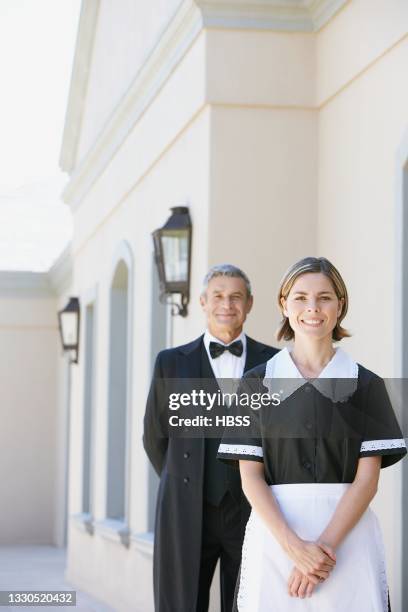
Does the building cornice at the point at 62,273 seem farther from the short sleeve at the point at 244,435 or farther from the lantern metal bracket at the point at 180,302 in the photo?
the short sleeve at the point at 244,435

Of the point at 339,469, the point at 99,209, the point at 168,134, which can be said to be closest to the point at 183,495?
the point at 339,469

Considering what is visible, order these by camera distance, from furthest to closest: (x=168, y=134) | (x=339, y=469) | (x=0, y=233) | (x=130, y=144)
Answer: (x=0, y=233)
(x=130, y=144)
(x=168, y=134)
(x=339, y=469)

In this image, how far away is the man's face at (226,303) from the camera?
441 centimetres

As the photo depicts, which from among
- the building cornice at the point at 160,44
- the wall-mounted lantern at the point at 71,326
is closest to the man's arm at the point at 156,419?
the building cornice at the point at 160,44

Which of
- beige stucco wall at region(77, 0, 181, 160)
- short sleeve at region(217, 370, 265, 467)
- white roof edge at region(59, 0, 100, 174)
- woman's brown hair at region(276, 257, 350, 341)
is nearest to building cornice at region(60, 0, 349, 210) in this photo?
white roof edge at region(59, 0, 100, 174)

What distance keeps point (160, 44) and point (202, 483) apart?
12.5 feet

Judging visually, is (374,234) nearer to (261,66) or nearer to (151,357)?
(261,66)

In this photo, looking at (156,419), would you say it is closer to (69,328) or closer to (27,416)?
(69,328)

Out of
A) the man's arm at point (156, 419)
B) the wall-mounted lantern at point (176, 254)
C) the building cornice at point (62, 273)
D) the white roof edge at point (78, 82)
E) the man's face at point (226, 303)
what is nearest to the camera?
the man's face at point (226, 303)

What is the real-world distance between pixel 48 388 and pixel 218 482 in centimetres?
1138

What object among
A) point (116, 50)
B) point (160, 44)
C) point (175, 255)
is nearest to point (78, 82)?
point (116, 50)

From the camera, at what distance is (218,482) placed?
432cm

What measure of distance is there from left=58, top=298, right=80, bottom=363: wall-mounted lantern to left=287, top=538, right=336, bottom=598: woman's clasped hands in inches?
329

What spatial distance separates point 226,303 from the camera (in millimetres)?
4418
